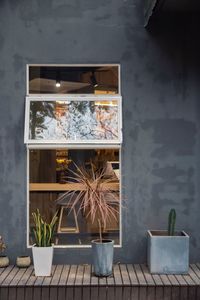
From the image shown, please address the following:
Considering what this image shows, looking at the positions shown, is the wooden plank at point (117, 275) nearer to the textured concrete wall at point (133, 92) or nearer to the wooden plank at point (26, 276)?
the textured concrete wall at point (133, 92)

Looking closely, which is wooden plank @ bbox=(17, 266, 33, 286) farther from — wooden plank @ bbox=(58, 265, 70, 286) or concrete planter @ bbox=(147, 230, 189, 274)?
concrete planter @ bbox=(147, 230, 189, 274)

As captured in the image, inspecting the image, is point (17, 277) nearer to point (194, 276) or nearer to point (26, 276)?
point (26, 276)

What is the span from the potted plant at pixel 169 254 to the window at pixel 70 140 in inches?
26.0

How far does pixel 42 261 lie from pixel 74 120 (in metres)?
1.84

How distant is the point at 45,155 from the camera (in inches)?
252

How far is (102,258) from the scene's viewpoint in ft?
18.9

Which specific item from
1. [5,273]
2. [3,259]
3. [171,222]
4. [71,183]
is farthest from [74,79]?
[5,273]

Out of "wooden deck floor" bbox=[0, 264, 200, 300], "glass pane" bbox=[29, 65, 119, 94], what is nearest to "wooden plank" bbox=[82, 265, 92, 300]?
"wooden deck floor" bbox=[0, 264, 200, 300]

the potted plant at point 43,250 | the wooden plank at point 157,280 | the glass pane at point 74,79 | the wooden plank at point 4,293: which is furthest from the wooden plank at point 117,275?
the glass pane at point 74,79

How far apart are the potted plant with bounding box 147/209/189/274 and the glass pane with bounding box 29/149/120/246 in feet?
2.21

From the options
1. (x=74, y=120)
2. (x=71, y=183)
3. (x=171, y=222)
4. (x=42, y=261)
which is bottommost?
(x=42, y=261)

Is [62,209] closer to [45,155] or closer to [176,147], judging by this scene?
[45,155]

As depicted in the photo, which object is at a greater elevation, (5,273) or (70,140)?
(70,140)

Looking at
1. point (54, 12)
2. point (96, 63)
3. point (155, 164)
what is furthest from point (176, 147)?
point (54, 12)
